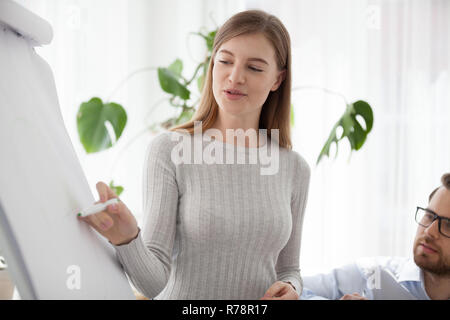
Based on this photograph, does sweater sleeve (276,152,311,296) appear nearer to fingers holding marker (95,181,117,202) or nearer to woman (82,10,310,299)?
woman (82,10,310,299)

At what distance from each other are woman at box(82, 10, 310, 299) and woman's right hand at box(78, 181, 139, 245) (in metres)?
0.12

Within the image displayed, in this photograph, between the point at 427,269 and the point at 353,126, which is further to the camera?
the point at 353,126

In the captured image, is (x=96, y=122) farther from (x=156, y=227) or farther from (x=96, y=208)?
(x=96, y=208)

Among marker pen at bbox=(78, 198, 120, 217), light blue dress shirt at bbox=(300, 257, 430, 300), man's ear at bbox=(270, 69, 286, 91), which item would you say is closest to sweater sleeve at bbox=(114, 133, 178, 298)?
marker pen at bbox=(78, 198, 120, 217)

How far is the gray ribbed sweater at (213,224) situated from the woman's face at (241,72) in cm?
13

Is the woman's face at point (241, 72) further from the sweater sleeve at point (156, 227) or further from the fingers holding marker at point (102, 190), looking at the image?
the fingers holding marker at point (102, 190)

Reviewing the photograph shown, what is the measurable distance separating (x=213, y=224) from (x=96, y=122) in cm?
85

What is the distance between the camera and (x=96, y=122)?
1418 mm

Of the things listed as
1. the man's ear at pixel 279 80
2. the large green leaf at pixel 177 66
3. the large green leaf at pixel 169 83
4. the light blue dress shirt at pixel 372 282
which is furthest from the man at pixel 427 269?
the large green leaf at pixel 177 66

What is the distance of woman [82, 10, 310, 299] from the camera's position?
0.75m

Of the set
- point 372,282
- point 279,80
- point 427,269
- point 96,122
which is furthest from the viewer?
point 96,122

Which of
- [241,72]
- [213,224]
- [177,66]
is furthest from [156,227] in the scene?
[177,66]

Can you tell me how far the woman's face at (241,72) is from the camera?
2.48 ft
